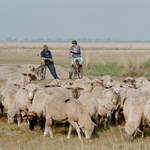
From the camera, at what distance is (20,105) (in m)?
8.70

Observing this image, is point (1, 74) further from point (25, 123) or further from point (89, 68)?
point (25, 123)

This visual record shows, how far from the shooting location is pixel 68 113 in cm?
718

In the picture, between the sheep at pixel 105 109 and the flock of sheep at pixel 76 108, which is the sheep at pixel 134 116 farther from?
the sheep at pixel 105 109

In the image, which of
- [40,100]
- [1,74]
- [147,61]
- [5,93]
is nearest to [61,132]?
[40,100]

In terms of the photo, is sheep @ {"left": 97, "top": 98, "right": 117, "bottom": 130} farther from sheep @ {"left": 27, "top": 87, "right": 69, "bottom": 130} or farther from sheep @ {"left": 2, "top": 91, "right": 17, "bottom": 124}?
sheep @ {"left": 2, "top": 91, "right": 17, "bottom": 124}

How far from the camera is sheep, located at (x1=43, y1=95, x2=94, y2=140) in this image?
22.9ft

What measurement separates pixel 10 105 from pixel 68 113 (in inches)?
110

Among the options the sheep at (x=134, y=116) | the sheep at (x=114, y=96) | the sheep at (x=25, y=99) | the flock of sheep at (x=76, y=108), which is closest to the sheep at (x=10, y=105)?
the flock of sheep at (x=76, y=108)

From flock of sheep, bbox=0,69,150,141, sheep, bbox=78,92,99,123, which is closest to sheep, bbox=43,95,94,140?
flock of sheep, bbox=0,69,150,141

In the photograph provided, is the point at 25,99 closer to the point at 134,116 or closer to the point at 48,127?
the point at 48,127

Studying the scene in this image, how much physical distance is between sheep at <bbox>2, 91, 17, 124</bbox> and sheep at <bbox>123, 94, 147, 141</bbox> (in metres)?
3.54

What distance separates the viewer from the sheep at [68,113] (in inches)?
275

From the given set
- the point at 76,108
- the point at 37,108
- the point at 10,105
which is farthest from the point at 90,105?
the point at 10,105

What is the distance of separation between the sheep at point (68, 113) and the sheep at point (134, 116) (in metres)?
0.89
